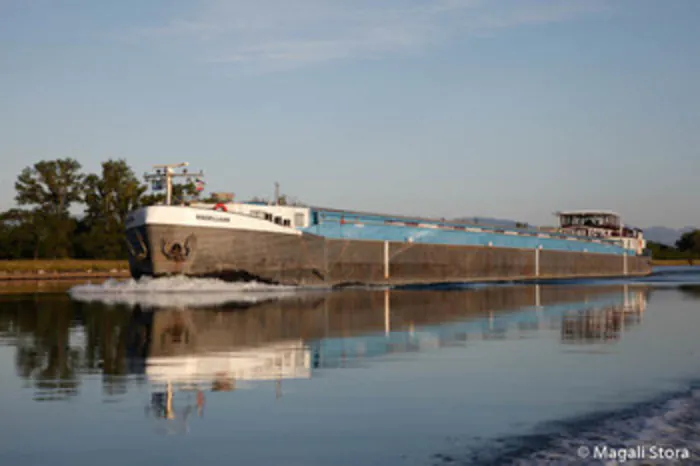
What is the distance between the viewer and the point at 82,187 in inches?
4449

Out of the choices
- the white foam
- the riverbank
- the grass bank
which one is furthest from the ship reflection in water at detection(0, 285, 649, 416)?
the grass bank

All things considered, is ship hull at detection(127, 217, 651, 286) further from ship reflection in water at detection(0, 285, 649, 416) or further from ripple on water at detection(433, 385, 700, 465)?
ripple on water at detection(433, 385, 700, 465)

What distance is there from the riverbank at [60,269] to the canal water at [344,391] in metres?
63.4

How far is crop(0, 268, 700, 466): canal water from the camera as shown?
958 cm

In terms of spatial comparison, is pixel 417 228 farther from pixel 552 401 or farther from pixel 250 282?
pixel 552 401

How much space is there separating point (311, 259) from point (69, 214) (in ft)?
219

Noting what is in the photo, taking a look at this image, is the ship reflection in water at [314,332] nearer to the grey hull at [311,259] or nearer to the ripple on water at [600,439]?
the ripple on water at [600,439]

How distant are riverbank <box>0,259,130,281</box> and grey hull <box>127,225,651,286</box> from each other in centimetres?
3980

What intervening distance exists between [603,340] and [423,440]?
45.0 ft

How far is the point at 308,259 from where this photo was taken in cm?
5659

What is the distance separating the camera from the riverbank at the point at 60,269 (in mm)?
86562

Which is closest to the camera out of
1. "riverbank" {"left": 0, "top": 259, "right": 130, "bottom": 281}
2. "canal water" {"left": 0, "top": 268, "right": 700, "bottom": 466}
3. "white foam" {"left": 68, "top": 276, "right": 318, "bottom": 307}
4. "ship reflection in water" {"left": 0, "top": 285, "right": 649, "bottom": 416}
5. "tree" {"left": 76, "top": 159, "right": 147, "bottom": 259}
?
"canal water" {"left": 0, "top": 268, "right": 700, "bottom": 466}

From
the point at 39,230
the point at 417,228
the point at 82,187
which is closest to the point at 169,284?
the point at 417,228

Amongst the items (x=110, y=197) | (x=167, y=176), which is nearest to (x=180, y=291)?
(x=167, y=176)
